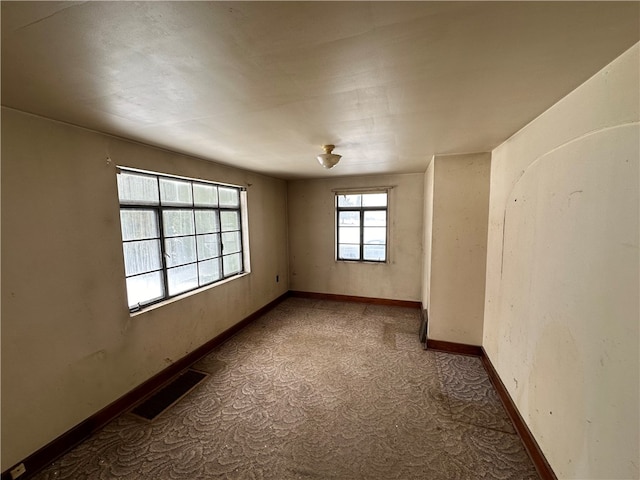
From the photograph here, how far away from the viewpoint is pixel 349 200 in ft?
15.3

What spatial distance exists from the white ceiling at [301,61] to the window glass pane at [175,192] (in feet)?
2.31

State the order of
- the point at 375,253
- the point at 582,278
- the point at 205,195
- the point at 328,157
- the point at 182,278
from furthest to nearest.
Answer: the point at 375,253, the point at 205,195, the point at 182,278, the point at 328,157, the point at 582,278

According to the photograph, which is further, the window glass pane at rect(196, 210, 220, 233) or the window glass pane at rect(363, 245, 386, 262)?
the window glass pane at rect(363, 245, 386, 262)

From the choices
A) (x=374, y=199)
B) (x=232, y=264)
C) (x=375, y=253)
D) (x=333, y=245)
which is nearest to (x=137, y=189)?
(x=232, y=264)

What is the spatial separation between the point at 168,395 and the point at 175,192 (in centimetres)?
197

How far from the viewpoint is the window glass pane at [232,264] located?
3.53 metres

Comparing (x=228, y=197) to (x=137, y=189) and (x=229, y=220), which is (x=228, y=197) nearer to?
(x=229, y=220)

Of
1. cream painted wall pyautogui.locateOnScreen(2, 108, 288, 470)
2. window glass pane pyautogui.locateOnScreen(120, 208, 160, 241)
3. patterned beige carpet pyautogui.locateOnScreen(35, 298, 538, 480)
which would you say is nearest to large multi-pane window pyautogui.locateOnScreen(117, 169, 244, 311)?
window glass pane pyautogui.locateOnScreen(120, 208, 160, 241)

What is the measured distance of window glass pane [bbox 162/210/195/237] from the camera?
2625mm

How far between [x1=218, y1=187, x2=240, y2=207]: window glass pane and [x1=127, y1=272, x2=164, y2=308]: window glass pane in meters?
1.29

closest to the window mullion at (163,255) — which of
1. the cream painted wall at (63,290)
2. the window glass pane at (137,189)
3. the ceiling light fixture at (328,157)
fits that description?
the window glass pane at (137,189)

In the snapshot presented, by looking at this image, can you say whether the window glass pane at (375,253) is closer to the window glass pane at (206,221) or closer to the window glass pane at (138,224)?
the window glass pane at (206,221)

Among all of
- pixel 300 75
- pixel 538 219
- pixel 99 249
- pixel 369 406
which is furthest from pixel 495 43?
pixel 99 249

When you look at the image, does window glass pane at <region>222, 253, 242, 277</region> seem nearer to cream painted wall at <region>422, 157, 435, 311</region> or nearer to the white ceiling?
the white ceiling
